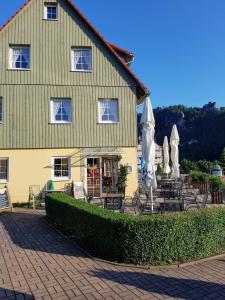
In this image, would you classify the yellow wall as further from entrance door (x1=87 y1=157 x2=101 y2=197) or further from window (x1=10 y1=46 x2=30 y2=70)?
window (x1=10 y1=46 x2=30 y2=70)

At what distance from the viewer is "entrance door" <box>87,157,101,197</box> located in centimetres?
1744

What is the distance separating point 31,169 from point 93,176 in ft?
10.6

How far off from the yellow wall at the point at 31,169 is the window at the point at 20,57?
Result: 14.6 feet

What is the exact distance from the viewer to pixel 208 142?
10188 centimetres

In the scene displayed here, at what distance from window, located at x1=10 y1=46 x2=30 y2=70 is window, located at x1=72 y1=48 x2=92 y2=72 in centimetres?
243

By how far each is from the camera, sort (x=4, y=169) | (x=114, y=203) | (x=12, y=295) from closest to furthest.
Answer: (x=12, y=295), (x=114, y=203), (x=4, y=169)

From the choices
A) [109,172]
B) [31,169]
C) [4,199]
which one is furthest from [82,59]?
[4,199]

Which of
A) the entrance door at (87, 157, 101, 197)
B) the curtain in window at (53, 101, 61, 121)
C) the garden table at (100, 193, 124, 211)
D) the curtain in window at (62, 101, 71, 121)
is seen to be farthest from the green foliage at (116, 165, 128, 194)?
the curtain in window at (53, 101, 61, 121)

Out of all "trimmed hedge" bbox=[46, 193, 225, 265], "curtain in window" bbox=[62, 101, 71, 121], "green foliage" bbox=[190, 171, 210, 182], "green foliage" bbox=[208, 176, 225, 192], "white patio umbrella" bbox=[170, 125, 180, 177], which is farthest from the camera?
"white patio umbrella" bbox=[170, 125, 180, 177]

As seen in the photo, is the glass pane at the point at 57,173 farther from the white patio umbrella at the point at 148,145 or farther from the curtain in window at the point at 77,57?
the white patio umbrella at the point at 148,145

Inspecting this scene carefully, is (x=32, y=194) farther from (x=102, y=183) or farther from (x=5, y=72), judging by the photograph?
(x=5, y=72)

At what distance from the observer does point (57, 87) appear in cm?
1720

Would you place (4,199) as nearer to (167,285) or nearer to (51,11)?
(51,11)

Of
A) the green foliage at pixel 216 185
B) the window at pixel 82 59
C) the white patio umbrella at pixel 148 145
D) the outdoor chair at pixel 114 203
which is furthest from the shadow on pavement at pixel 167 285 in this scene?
the window at pixel 82 59
